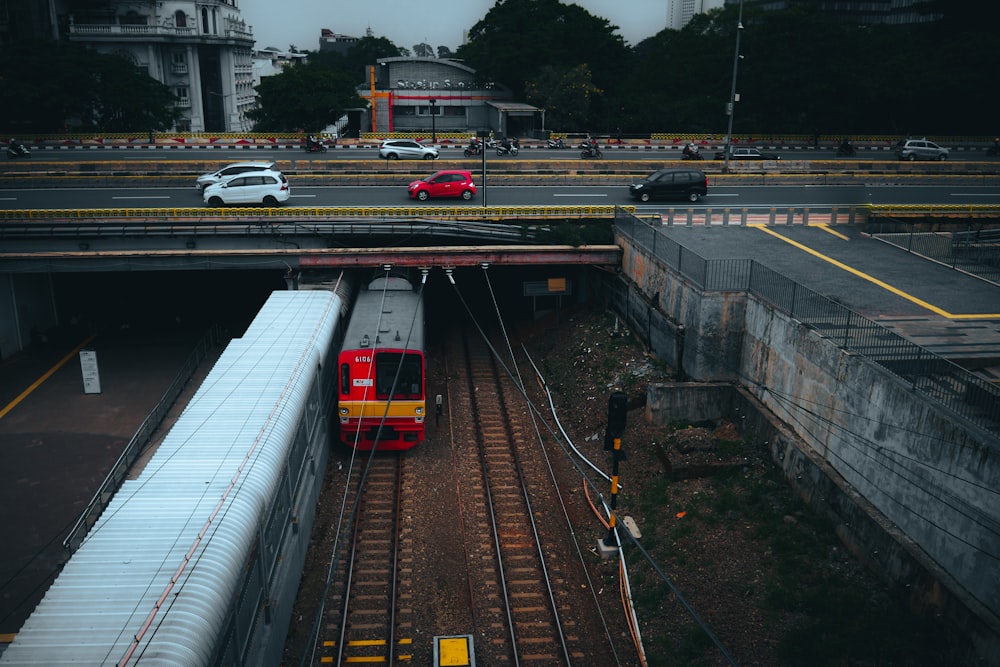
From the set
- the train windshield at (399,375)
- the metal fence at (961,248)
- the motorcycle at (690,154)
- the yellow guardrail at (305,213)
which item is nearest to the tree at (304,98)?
the motorcycle at (690,154)

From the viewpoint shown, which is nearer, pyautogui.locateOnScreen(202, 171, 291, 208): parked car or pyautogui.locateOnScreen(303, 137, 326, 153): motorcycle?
pyautogui.locateOnScreen(202, 171, 291, 208): parked car

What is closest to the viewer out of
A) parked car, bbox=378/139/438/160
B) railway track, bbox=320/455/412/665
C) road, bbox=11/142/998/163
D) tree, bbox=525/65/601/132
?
railway track, bbox=320/455/412/665

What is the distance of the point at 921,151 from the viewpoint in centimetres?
4812

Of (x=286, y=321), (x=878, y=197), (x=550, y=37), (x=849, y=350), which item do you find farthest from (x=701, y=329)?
(x=550, y=37)

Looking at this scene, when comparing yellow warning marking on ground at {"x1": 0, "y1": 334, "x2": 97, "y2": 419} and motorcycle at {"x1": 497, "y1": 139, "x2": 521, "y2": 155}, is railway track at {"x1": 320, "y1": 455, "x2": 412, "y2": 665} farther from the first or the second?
motorcycle at {"x1": 497, "y1": 139, "x2": 521, "y2": 155}

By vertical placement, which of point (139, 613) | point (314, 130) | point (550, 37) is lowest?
point (139, 613)

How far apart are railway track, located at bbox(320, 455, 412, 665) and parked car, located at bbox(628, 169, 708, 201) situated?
774 inches

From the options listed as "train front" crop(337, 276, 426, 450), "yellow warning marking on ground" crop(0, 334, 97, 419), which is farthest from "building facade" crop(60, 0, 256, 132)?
"train front" crop(337, 276, 426, 450)

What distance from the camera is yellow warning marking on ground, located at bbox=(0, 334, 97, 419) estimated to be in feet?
76.6

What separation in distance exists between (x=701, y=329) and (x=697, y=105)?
45610 millimetres

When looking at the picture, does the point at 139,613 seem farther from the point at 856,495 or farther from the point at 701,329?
the point at 701,329

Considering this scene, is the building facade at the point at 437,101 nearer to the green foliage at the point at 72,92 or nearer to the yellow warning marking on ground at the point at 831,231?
the green foliage at the point at 72,92

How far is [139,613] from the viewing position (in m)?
8.54

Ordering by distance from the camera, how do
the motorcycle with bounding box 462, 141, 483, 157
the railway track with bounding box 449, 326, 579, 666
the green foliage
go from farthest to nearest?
1. the green foliage
2. the motorcycle with bounding box 462, 141, 483, 157
3. the railway track with bounding box 449, 326, 579, 666
